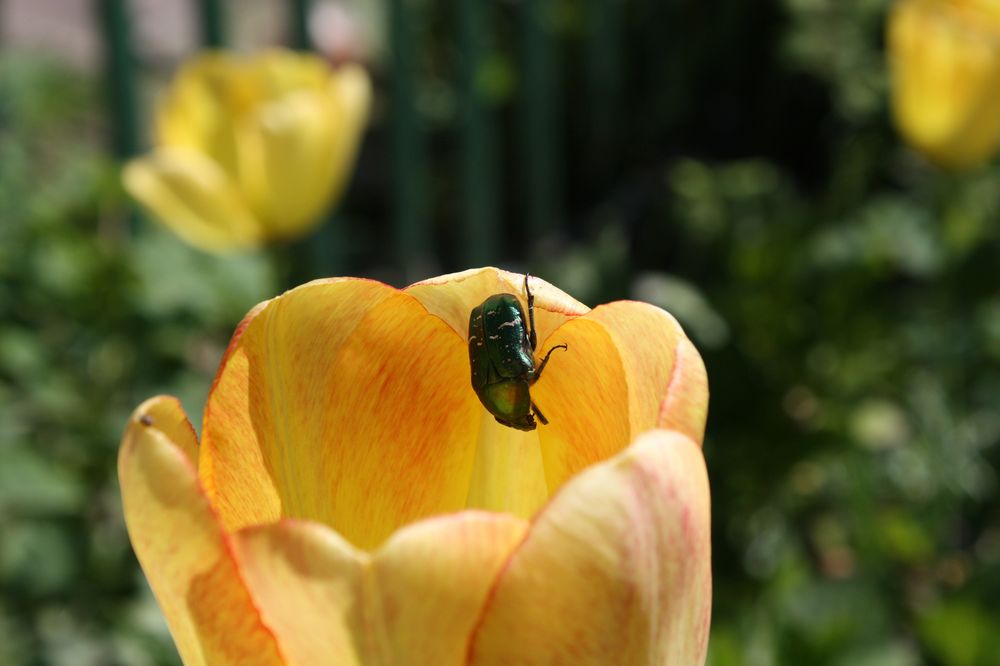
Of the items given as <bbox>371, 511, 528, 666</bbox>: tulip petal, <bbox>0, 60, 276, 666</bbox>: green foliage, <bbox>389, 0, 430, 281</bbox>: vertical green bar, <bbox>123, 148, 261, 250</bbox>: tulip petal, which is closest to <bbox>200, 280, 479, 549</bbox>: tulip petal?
<bbox>371, 511, 528, 666</bbox>: tulip petal

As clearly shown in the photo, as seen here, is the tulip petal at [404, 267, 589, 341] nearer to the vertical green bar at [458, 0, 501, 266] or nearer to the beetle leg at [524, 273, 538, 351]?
the beetle leg at [524, 273, 538, 351]

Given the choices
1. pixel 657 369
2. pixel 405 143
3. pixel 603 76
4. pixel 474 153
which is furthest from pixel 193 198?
pixel 603 76

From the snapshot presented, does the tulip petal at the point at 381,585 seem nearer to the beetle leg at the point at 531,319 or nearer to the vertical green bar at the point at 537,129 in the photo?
the beetle leg at the point at 531,319

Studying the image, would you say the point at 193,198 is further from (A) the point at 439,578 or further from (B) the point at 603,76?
(B) the point at 603,76

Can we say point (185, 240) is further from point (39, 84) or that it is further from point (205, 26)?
point (39, 84)

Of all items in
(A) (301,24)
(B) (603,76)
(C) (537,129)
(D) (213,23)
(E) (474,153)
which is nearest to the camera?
(D) (213,23)

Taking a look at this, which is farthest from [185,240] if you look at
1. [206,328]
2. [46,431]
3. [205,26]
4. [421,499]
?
[421,499]

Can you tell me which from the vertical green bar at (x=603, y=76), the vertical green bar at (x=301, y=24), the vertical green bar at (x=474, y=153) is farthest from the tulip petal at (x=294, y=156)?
the vertical green bar at (x=603, y=76)
